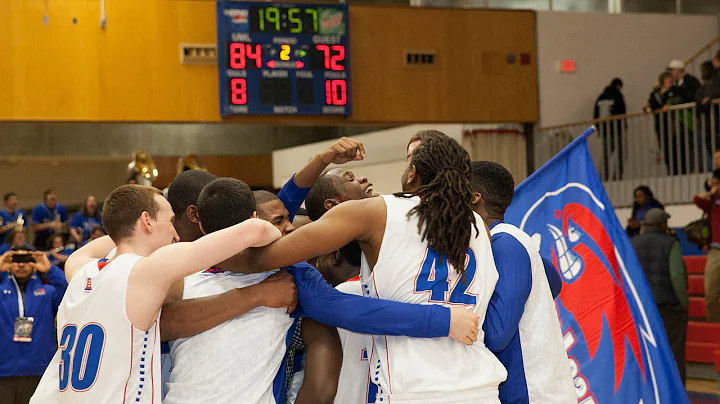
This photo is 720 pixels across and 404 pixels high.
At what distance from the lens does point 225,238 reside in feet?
9.11

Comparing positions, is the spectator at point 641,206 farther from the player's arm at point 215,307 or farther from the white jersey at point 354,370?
the player's arm at point 215,307

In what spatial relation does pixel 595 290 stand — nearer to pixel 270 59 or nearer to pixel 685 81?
pixel 270 59

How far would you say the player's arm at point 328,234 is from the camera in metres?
2.96

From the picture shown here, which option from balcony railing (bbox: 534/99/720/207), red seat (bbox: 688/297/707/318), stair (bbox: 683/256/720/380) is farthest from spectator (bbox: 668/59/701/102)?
red seat (bbox: 688/297/707/318)

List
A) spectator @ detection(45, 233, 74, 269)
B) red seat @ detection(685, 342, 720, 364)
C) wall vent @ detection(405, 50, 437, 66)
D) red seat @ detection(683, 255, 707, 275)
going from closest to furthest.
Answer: red seat @ detection(685, 342, 720, 364)
red seat @ detection(683, 255, 707, 275)
spectator @ detection(45, 233, 74, 269)
wall vent @ detection(405, 50, 437, 66)

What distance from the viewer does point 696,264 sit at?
12641mm

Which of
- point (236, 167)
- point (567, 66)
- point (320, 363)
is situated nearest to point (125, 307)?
point (320, 363)

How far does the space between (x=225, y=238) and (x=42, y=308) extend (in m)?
6.29

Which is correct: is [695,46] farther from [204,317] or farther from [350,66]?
[204,317]

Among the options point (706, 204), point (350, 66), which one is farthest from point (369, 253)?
point (350, 66)

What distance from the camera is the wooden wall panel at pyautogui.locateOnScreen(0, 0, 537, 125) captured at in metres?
12.5

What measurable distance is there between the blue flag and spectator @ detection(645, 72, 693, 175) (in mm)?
8496

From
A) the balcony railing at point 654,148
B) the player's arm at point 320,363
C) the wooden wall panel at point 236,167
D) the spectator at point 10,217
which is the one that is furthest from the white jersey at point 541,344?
the wooden wall panel at point 236,167

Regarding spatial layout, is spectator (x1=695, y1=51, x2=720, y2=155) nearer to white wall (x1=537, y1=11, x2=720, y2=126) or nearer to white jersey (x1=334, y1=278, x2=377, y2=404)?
white wall (x1=537, y1=11, x2=720, y2=126)
